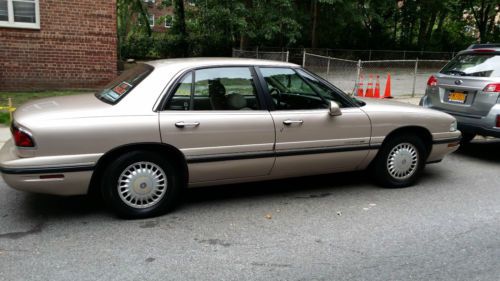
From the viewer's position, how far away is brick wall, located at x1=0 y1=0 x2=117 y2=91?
1238cm

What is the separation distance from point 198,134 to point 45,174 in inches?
54.4

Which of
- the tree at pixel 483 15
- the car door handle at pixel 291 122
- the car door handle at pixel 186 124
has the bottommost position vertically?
the car door handle at pixel 291 122

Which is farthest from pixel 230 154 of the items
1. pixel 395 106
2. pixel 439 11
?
pixel 439 11

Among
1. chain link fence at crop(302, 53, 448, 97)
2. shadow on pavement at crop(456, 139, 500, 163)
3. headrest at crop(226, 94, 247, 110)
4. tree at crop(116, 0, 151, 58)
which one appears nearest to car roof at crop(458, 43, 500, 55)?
shadow on pavement at crop(456, 139, 500, 163)

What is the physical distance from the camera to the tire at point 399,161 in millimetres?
5492

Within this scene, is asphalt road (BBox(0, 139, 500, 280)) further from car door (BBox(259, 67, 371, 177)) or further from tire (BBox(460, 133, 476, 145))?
tire (BBox(460, 133, 476, 145))

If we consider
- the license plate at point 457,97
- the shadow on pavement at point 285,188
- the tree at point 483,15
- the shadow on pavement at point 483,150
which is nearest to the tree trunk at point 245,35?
the shadow on pavement at point 483,150

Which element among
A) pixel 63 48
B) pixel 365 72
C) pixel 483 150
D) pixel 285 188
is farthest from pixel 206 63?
pixel 365 72

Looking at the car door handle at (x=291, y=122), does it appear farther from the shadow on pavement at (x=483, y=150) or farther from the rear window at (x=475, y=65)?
the shadow on pavement at (x=483, y=150)

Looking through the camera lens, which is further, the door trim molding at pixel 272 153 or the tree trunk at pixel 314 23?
the tree trunk at pixel 314 23

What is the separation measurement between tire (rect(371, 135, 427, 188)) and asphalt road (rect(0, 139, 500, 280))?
133 mm

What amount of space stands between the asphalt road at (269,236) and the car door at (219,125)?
0.48 metres

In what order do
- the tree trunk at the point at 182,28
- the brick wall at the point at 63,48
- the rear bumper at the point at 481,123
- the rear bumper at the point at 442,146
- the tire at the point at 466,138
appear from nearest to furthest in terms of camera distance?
1. the rear bumper at the point at 442,146
2. the rear bumper at the point at 481,123
3. the tire at the point at 466,138
4. the brick wall at the point at 63,48
5. the tree trunk at the point at 182,28

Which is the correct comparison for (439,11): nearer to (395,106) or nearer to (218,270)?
(395,106)
